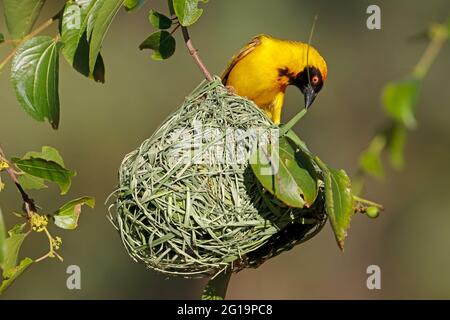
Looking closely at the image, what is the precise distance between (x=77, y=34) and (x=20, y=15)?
0.76ft

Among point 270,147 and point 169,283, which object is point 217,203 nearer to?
point 270,147

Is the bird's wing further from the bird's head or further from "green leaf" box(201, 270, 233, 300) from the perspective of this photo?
"green leaf" box(201, 270, 233, 300)

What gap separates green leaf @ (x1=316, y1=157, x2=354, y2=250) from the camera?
71.2 inches

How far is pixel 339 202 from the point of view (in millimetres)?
1866

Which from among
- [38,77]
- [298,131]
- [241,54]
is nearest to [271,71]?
[241,54]

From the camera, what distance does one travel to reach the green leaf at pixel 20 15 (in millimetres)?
2316

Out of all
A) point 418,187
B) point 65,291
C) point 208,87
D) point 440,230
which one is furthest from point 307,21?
point 208,87

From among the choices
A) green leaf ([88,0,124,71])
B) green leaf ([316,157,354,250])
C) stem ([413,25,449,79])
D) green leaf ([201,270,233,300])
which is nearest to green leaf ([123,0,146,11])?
green leaf ([88,0,124,71])

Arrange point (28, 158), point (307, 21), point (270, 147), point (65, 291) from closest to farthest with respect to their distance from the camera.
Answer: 1. point (270, 147)
2. point (28, 158)
3. point (65, 291)
4. point (307, 21)

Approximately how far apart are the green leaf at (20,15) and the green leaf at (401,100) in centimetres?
184

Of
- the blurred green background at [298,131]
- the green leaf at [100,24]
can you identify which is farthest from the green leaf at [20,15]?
the blurred green background at [298,131]

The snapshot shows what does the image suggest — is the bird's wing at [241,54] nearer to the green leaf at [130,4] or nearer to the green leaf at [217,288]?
the green leaf at [217,288]

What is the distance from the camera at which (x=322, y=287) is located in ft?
23.1

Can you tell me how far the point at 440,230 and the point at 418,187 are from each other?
49 centimetres
